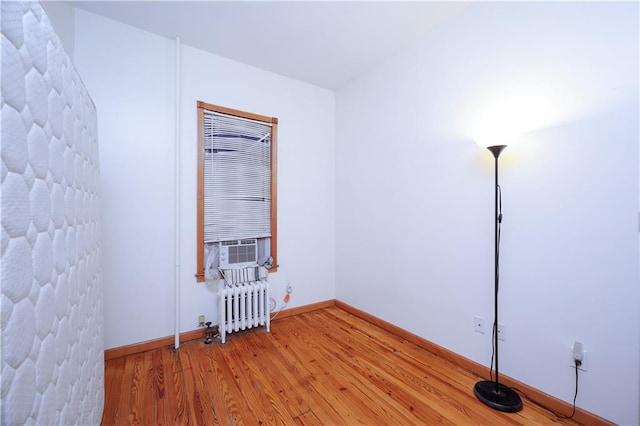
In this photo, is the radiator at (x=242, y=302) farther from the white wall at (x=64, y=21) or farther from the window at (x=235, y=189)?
the white wall at (x=64, y=21)

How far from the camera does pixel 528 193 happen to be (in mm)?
1688

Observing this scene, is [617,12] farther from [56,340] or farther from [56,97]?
[56,340]

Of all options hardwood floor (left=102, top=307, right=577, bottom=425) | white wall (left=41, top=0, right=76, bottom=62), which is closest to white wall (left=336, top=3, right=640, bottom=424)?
hardwood floor (left=102, top=307, right=577, bottom=425)

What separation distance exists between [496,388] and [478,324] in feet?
1.31

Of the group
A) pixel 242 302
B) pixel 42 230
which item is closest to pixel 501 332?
pixel 242 302

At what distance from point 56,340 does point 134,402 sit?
1209mm

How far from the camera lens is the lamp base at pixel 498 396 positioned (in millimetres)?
1572

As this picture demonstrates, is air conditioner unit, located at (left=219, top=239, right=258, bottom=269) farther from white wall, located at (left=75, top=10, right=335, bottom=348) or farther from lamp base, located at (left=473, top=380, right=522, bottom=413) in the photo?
lamp base, located at (left=473, top=380, right=522, bottom=413)

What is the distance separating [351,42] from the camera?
239 cm

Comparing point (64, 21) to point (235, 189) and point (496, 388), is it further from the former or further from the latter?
point (496, 388)

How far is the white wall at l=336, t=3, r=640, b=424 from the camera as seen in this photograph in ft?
4.50

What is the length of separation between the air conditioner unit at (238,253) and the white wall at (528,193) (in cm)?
138

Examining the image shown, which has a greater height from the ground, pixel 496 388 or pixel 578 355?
pixel 578 355

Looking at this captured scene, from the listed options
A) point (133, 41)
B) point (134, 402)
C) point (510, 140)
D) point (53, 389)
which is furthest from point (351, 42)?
point (134, 402)
